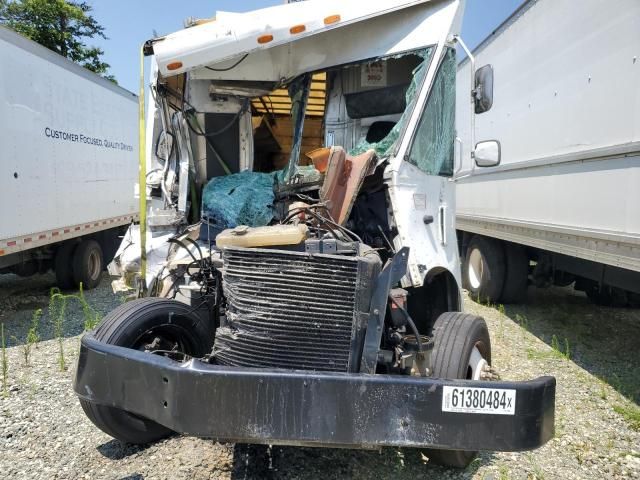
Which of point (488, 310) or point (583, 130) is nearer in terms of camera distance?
point (583, 130)

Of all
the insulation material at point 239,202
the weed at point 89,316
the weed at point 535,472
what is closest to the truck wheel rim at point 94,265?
the weed at point 89,316

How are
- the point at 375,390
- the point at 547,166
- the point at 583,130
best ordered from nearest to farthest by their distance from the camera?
the point at 375,390 → the point at 583,130 → the point at 547,166

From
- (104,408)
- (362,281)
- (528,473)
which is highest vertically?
(362,281)

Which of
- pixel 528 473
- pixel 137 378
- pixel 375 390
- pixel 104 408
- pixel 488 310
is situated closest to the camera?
pixel 375 390

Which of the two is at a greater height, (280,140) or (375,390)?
(280,140)

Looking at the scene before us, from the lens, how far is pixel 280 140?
5.08 m

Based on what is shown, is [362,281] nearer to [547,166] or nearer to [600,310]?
[547,166]

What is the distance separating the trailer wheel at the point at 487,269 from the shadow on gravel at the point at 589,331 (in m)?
0.34

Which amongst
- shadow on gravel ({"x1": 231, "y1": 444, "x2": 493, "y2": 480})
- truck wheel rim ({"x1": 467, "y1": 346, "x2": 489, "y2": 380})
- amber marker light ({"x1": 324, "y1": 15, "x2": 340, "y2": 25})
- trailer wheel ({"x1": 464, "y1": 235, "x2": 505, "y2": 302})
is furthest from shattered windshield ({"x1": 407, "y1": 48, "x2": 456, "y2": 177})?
trailer wheel ({"x1": 464, "y1": 235, "x2": 505, "y2": 302})

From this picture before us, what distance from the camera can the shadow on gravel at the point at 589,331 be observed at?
4.49 metres

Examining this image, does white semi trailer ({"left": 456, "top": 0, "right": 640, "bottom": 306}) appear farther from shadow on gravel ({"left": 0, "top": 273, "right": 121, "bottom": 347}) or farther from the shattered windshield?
shadow on gravel ({"left": 0, "top": 273, "right": 121, "bottom": 347})

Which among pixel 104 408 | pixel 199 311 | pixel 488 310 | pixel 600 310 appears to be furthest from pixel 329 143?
pixel 600 310

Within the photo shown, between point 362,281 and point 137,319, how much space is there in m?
1.28

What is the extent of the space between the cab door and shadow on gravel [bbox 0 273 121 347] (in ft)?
13.7
